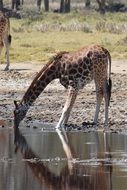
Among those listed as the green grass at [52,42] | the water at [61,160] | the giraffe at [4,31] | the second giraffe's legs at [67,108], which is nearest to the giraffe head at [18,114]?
the water at [61,160]

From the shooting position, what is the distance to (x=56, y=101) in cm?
2030

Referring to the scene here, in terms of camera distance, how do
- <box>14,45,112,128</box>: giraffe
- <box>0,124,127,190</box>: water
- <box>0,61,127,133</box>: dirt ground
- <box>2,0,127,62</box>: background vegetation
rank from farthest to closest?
<box>2,0,127,62</box>: background vegetation < <box>0,61,127,133</box>: dirt ground < <box>14,45,112,128</box>: giraffe < <box>0,124,127,190</box>: water

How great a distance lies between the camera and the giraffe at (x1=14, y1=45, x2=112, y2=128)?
17.0m

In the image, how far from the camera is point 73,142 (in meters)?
15.0

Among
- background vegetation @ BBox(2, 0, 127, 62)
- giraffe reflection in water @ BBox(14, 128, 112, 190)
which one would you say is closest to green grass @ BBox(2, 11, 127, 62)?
background vegetation @ BBox(2, 0, 127, 62)

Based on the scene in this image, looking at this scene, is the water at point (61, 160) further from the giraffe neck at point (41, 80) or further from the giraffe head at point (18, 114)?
the giraffe neck at point (41, 80)

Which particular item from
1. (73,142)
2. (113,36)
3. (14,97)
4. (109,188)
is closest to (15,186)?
(109,188)

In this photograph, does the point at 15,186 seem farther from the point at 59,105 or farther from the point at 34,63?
the point at 34,63

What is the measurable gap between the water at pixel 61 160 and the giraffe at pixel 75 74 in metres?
0.90

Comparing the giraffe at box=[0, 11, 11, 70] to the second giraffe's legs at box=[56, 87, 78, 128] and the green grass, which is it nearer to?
the green grass

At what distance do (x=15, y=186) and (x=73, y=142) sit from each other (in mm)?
3981

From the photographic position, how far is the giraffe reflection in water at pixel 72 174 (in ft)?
37.2

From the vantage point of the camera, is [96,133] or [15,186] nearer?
[15,186]

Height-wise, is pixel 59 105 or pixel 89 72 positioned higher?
pixel 89 72
